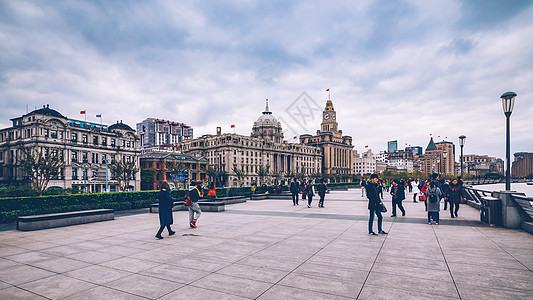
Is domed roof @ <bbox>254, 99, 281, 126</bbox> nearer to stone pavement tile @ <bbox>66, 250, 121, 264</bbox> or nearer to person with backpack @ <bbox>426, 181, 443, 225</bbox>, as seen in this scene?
person with backpack @ <bbox>426, 181, 443, 225</bbox>

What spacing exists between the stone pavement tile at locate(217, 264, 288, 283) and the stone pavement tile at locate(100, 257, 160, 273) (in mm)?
1918

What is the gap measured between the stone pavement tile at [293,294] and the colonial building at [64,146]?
192ft

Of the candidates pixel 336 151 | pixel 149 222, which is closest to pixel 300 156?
pixel 336 151

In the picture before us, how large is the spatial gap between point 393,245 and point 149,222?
11.0 metres

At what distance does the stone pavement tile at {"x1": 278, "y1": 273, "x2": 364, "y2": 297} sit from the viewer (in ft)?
18.1

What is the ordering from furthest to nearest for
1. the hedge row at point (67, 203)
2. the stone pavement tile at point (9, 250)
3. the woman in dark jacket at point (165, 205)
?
the hedge row at point (67, 203)
the woman in dark jacket at point (165, 205)
the stone pavement tile at point (9, 250)

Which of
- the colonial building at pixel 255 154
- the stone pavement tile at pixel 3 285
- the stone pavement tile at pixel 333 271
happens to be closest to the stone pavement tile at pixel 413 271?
the stone pavement tile at pixel 333 271

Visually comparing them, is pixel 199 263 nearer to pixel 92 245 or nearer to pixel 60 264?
pixel 60 264

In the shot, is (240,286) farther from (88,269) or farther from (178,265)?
(88,269)

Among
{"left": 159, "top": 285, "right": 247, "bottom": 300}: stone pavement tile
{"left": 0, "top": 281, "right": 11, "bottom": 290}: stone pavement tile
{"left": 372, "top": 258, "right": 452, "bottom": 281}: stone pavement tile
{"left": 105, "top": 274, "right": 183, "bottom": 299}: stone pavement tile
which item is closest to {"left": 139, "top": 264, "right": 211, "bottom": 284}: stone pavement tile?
{"left": 105, "top": 274, "right": 183, "bottom": 299}: stone pavement tile

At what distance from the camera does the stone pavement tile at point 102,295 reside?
5.37 meters

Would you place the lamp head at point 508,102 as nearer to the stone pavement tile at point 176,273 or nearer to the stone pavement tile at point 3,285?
the stone pavement tile at point 176,273

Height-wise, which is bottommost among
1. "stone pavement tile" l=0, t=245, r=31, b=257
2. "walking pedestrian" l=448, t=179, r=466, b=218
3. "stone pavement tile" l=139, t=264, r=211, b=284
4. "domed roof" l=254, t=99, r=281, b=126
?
"stone pavement tile" l=0, t=245, r=31, b=257

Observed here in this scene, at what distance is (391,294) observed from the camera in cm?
534
